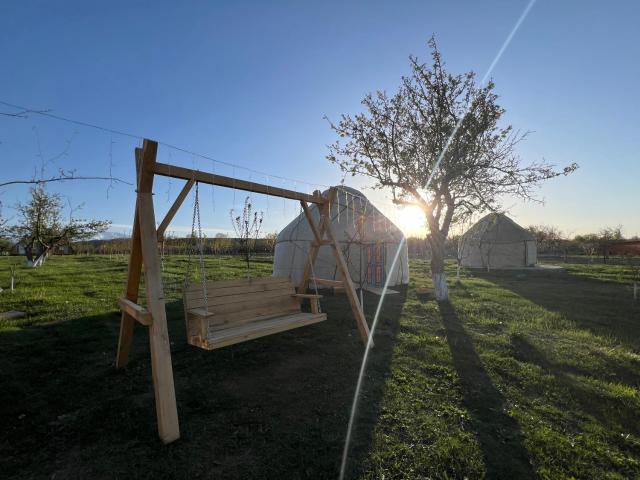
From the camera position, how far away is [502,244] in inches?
894

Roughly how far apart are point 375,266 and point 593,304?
6.68 meters

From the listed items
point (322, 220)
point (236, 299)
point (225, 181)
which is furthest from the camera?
A: point (322, 220)

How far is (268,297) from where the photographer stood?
199 inches

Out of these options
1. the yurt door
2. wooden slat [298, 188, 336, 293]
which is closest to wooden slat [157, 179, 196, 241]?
wooden slat [298, 188, 336, 293]

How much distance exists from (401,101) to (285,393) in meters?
8.62

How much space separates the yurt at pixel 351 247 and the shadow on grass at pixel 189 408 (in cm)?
687

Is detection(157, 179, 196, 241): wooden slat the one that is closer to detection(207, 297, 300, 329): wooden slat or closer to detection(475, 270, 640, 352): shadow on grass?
detection(207, 297, 300, 329): wooden slat

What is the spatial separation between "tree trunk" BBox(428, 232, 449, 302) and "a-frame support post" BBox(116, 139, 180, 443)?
828 centimetres

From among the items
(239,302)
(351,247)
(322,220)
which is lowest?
(239,302)

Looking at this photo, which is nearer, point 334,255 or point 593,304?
point 334,255

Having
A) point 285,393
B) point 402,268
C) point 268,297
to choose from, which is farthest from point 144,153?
point 402,268

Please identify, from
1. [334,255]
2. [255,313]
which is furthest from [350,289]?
[255,313]

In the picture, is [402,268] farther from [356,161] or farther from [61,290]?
[61,290]

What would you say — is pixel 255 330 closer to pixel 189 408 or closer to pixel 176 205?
pixel 189 408
